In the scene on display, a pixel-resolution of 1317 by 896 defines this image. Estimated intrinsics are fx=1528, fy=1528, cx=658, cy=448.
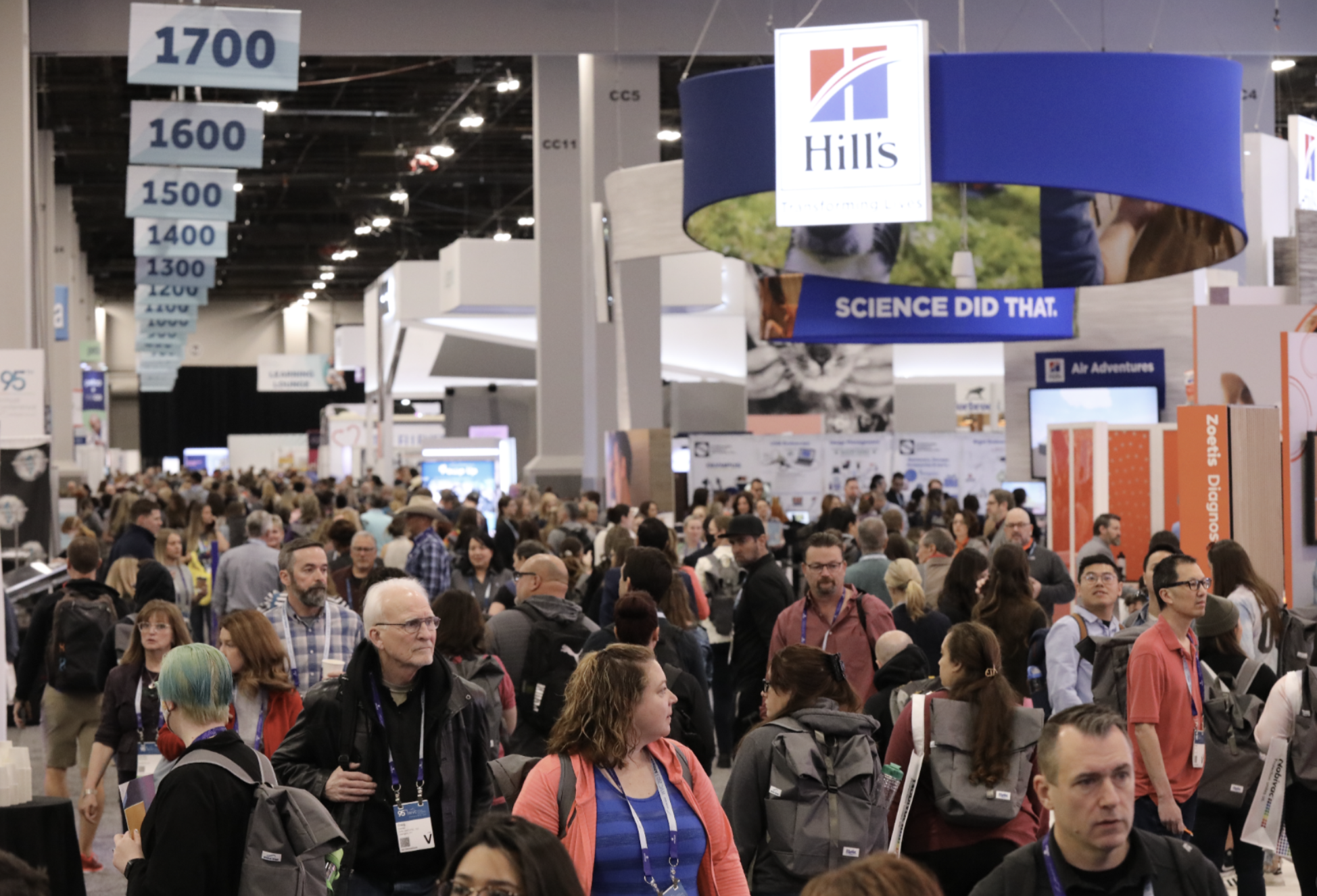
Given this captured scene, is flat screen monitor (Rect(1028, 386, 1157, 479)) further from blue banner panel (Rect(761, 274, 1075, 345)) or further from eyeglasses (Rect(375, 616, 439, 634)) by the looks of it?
eyeglasses (Rect(375, 616, 439, 634))

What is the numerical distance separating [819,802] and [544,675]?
181 centimetres

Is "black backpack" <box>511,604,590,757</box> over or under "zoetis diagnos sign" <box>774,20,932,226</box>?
under

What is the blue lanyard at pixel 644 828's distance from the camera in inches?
117

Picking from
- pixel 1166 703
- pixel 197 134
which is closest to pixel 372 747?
pixel 1166 703

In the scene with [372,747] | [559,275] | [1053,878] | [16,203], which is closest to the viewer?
[1053,878]

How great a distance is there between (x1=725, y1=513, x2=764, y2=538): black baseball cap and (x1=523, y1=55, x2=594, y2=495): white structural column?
1092 centimetres

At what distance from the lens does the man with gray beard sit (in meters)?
5.26

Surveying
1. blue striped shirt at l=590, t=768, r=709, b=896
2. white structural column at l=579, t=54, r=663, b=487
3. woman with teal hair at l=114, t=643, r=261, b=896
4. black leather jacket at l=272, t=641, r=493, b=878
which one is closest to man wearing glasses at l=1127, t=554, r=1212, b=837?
blue striped shirt at l=590, t=768, r=709, b=896

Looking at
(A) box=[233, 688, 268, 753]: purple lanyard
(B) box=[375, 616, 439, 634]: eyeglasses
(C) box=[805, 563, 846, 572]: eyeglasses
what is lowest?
(A) box=[233, 688, 268, 753]: purple lanyard

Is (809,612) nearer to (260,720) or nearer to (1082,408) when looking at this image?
(260,720)

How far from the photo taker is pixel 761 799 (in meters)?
3.58

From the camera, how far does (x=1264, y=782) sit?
4.36 m

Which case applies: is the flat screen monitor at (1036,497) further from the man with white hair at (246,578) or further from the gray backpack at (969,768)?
the gray backpack at (969,768)

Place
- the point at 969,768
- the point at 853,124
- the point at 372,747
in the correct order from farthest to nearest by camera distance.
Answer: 1. the point at 853,124
2. the point at 969,768
3. the point at 372,747
